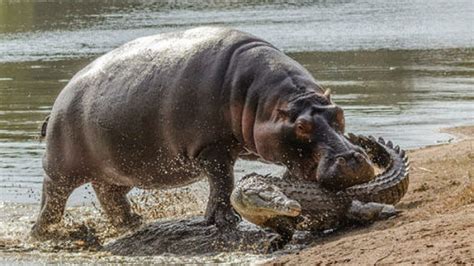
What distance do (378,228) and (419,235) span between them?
883 mm

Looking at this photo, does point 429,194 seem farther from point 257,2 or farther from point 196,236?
point 257,2

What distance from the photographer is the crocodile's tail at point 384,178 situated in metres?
7.60

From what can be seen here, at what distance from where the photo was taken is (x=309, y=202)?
7.27 meters

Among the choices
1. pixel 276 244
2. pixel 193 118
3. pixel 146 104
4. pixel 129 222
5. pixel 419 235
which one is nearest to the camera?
pixel 419 235

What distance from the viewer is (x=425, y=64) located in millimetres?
25609

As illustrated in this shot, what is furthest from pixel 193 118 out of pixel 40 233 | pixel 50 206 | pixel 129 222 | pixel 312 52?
pixel 312 52

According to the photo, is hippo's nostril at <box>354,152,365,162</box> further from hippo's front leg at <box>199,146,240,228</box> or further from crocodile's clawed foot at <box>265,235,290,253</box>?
hippo's front leg at <box>199,146,240,228</box>

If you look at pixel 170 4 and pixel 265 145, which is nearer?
pixel 265 145

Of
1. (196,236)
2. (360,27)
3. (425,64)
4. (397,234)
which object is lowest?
(360,27)

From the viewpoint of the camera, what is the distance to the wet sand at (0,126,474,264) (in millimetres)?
6141

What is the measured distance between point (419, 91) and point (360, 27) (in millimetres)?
20127

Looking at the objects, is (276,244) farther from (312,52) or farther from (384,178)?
(312,52)

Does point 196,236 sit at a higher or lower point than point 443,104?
higher

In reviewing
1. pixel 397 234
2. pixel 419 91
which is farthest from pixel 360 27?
pixel 397 234
